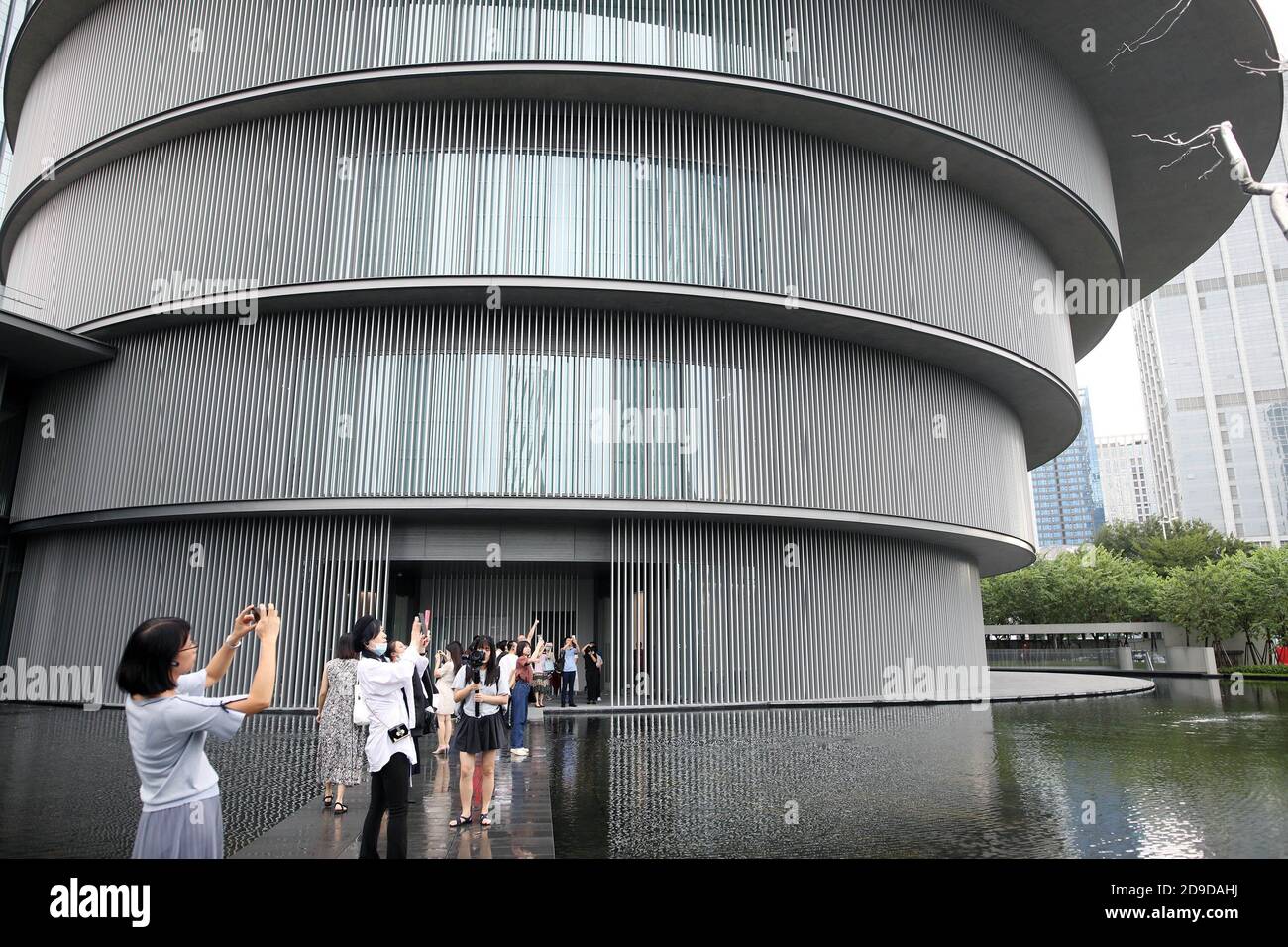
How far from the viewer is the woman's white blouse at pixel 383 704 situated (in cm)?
563

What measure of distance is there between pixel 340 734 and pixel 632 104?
15.5 metres

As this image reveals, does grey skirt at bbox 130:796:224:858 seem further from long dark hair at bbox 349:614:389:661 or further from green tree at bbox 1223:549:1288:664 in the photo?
green tree at bbox 1223:549:1288:664

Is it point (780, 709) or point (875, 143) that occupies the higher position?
point (875, 143)

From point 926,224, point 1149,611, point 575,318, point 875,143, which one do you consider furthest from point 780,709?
point 1149,611

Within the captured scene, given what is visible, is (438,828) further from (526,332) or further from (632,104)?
(632,104)

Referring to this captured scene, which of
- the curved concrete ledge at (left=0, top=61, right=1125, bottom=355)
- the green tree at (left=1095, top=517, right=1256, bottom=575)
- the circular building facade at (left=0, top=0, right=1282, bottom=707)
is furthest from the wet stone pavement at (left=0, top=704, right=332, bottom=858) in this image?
the green tree at (left=1095, top=517, right=1256, bottom=575)

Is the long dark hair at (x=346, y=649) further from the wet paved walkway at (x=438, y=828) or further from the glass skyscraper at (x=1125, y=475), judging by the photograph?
the glass skyscraper at (x=1125, y=475)

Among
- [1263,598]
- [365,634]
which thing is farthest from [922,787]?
[1263,598]

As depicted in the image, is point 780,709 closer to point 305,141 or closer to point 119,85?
point 305,141

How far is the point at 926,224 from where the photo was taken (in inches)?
795

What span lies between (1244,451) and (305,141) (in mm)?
104478

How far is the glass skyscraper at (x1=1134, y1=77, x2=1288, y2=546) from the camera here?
87.9 m

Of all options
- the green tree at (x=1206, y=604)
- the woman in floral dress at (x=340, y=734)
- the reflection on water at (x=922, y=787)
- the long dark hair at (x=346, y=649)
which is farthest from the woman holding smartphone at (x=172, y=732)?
the green tree at (x=1206, y=604)
